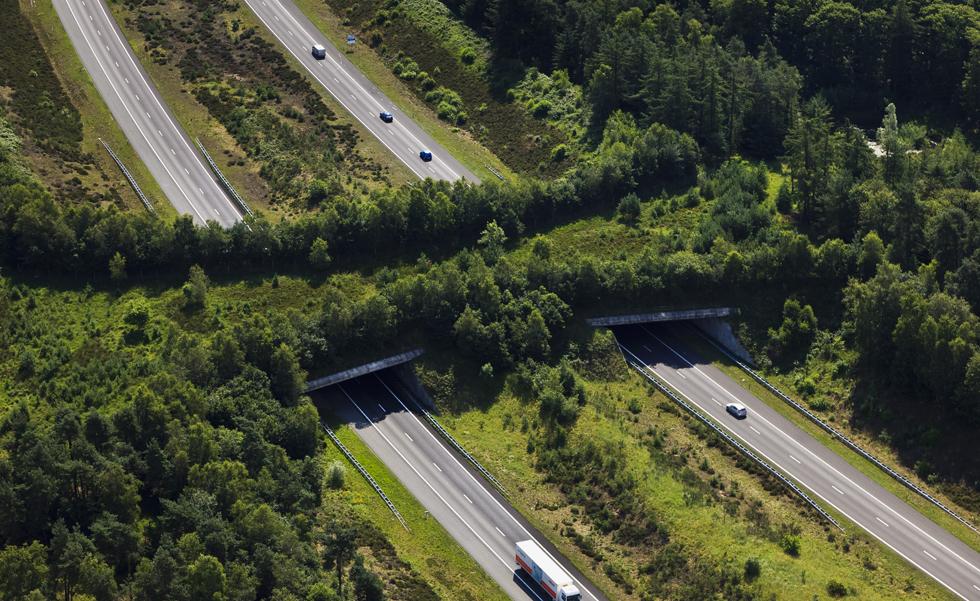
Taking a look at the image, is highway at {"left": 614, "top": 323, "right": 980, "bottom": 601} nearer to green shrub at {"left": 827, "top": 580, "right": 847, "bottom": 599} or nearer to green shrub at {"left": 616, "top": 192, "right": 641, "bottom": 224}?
green shrub at {"left": 827, "top": 580, "right": 847, "bottom": 599}

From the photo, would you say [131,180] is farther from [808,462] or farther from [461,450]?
[808,462]

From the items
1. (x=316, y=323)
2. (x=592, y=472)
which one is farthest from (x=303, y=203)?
(x=592, y=472)

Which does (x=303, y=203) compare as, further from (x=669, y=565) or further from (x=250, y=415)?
(x=669, y=565)

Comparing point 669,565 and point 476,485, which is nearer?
point 669,565

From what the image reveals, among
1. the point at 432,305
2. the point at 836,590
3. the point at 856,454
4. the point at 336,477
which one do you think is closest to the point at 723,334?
the point at 856,454

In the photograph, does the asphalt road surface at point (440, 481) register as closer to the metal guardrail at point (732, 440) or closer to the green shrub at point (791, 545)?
the green shrub at point (791, 545)

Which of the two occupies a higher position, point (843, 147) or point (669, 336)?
point (843, 147)
